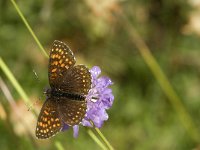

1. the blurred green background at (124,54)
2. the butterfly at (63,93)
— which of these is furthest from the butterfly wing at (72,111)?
the blurred green background at (124,54)

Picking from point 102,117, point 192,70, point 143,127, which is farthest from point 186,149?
point 102,117

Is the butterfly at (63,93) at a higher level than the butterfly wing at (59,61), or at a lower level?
lower

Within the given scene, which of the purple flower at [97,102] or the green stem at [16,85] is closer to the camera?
the purple flower at [97,102]

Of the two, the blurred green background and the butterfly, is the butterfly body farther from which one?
the blurred green background

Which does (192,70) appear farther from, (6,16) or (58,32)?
(6,16)

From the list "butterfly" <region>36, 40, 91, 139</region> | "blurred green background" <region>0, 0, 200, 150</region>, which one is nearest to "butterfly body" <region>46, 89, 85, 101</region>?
"butterfly" <region>36, 40, 91, 139</region>

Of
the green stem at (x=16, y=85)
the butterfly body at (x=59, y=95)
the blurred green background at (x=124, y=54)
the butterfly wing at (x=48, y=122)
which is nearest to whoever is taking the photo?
the butterfly wing at (x=48, y=122)

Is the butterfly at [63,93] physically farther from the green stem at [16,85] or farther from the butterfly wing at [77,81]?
the green stem at [16,85]
